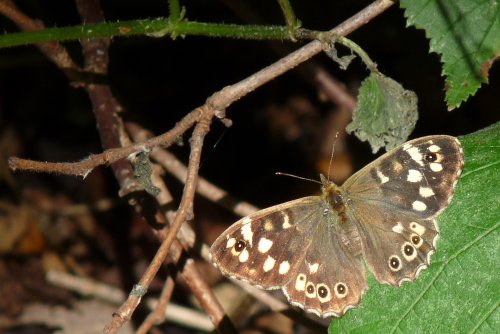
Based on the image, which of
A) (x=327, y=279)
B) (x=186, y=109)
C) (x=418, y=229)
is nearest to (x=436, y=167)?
(x=418, y=229)

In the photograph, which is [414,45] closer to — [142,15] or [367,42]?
[367,42]

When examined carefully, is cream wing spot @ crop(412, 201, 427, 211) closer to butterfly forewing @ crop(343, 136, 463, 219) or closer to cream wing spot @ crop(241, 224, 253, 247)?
butterfly forewing @ crop(343, 136, 463, 219)

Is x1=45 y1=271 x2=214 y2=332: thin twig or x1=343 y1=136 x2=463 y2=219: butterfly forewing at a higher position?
x1=45 y1=271 x2=214 y2=332: thin twig

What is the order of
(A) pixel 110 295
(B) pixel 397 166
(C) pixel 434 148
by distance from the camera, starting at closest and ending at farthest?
(C) pixel 434 148, (B) pixel 397 166, (A) pixel 110 295

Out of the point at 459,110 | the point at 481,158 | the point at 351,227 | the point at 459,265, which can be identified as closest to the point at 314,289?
the point at 351,227

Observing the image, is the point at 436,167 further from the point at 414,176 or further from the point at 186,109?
the point at 186,109

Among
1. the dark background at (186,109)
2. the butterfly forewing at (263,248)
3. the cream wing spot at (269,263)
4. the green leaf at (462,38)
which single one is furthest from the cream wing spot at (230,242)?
the dark background at (186,109)

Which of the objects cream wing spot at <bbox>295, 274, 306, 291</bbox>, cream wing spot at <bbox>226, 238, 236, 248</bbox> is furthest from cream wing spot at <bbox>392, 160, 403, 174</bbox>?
cream wing spot at <bbox>226, 238, 236, 248</bbox>
